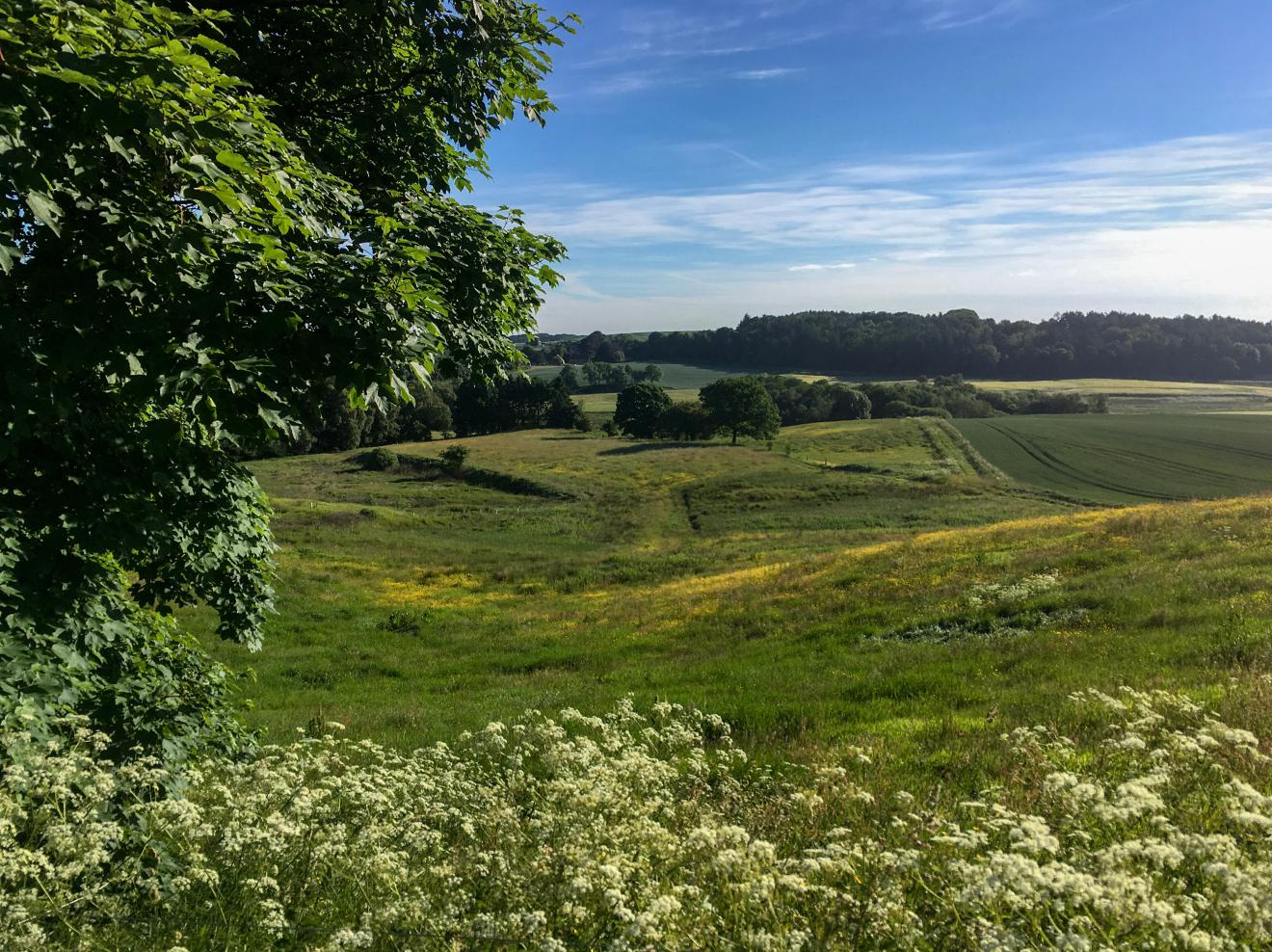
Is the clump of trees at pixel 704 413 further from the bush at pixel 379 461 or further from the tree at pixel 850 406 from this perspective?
the bush at pixel 379 461

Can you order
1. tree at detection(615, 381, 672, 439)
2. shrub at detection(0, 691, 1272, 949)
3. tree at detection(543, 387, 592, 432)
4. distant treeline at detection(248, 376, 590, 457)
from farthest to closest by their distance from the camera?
tree at detection(543, 387, 592, 432) → tree at detection(615, 381, 672, 439) → distant treeline at detection(248, 376, 590, 457) → shrub at detection(0, 691, 1272, 949)

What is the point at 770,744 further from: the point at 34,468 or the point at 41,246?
the point at 41,246

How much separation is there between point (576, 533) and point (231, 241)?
50.7m

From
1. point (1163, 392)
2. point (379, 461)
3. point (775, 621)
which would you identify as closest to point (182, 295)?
point (775, 621)

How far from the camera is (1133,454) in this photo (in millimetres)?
84938

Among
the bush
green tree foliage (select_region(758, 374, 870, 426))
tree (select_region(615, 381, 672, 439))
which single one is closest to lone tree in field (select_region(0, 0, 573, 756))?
the bush

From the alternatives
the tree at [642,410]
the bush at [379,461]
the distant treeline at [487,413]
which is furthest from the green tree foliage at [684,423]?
the bush at [379,461]

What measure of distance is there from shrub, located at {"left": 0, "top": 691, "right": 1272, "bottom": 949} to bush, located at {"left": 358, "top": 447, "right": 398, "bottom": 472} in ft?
276

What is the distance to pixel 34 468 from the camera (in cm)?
588

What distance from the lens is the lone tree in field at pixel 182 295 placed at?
4664mm

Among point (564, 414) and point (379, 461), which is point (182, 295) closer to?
point (379, 461)

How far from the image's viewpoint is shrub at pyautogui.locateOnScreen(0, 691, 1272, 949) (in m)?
3.11

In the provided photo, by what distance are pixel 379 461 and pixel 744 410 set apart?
54.7 metres

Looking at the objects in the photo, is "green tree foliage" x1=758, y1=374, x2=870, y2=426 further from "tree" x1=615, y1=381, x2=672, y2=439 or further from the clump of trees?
"tree" x1=615, y1=381, x2=672, y2=439
